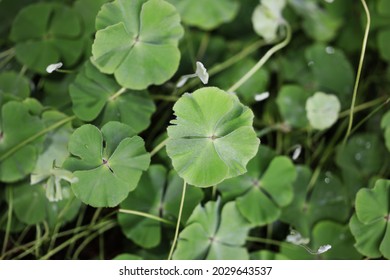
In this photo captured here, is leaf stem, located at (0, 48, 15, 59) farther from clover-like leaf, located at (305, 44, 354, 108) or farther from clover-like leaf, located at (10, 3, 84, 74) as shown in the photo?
clover-like leaf, located at (305, 44, 354, 108)

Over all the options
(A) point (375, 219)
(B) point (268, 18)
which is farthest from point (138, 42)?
(A) point (375, 219)

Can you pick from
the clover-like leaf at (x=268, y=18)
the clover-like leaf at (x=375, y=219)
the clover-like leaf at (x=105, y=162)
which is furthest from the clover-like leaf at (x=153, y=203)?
the clover-like leaf at (x=268, y=18)

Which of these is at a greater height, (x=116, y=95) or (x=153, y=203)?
(x=116, y=95)

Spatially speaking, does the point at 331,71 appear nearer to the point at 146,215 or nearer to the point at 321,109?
the point at 321,109

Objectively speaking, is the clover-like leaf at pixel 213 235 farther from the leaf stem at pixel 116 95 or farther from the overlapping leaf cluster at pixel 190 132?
the leaf stem at pixel 116 95
